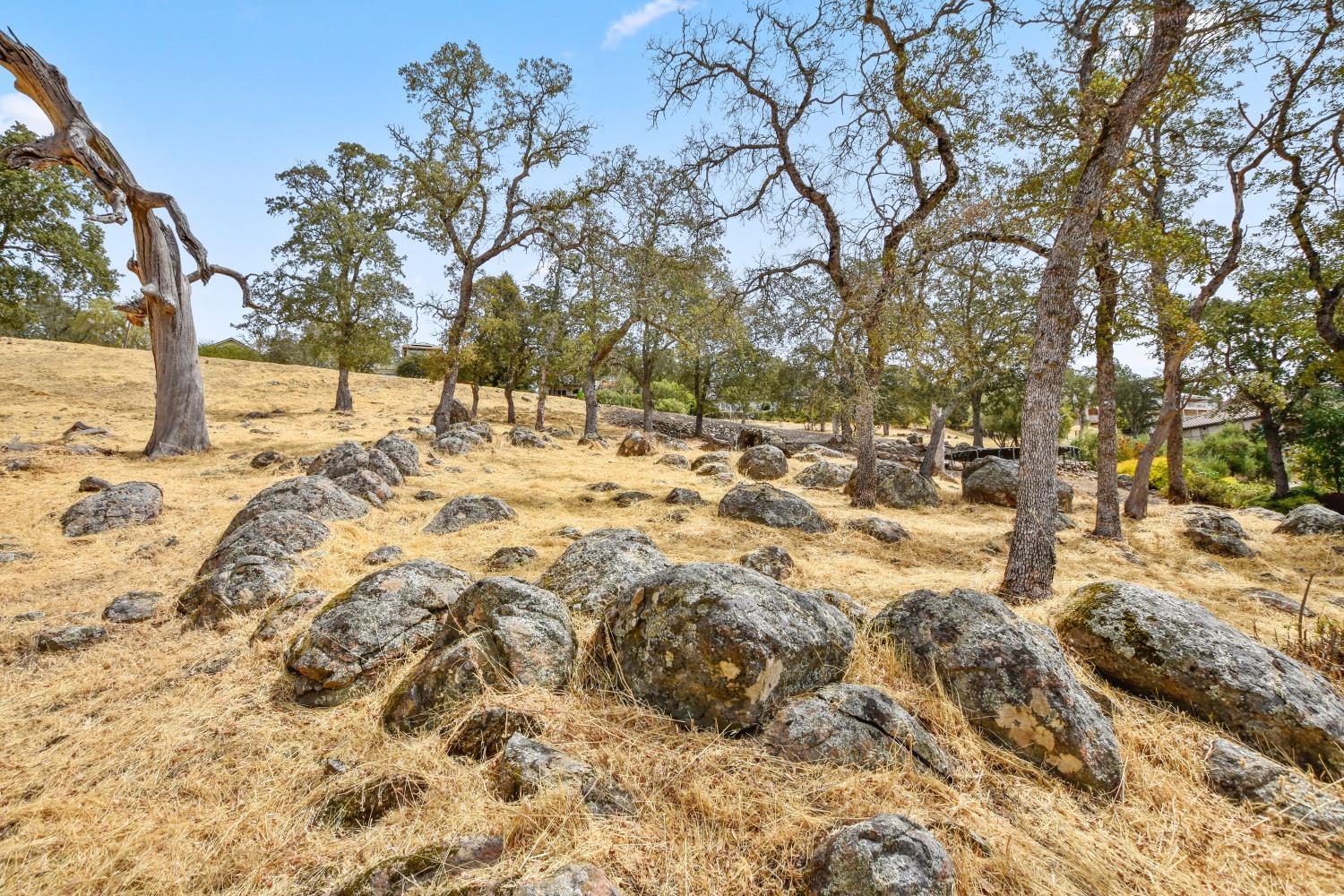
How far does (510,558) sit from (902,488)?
445 inches

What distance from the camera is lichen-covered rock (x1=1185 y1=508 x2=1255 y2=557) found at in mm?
10055

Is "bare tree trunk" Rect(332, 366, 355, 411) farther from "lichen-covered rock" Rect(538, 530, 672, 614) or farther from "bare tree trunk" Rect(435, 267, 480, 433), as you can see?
"lichen-covered rock" Rect(538, 530, 672, 614)

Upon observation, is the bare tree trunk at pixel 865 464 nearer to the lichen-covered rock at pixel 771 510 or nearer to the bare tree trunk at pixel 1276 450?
the lichen-covered rock at pixel 771 510

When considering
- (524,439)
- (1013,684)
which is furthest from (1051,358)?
(524,439)

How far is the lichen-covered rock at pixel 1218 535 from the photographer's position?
10055 mm

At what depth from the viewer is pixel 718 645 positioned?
325cm

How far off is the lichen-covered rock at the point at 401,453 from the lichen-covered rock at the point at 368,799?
416 inches

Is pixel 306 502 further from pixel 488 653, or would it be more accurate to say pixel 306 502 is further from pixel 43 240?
pixel 43 240

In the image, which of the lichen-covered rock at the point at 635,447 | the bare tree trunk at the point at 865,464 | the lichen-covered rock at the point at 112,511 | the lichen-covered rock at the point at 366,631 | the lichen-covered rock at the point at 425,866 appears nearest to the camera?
the lichen-covered rock at the point at 425,866

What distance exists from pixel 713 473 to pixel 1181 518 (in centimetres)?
1190

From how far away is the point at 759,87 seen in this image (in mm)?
11211

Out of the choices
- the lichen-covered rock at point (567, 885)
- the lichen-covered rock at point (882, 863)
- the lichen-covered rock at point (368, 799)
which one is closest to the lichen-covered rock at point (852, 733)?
the lichen-covered rock at point (882, 863)

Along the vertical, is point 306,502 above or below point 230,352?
below

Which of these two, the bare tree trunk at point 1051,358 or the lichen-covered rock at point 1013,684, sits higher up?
the bare tree trunk at point 1051,358
